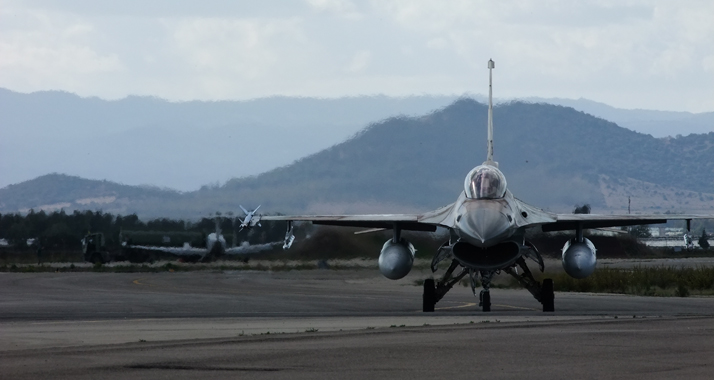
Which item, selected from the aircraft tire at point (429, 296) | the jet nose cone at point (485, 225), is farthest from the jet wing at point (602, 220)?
the aircraft tire at point (429, 296)

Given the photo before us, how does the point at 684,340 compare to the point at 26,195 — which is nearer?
the point at 684,340

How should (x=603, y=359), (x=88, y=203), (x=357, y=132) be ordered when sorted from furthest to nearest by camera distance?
1. (x=88, y=203)
2. (x=357, y=132)
3. (x=603, y=359)

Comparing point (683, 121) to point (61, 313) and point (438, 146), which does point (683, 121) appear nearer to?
point (438, 146)

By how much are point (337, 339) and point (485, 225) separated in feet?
21.4

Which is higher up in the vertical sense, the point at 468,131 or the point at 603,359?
the point at 468,131

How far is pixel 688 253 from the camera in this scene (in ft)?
210

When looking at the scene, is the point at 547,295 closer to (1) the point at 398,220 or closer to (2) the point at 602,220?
(2) the point at 602,220

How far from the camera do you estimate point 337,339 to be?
12453 millimetres

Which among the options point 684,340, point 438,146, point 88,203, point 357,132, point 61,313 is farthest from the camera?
point 88,203

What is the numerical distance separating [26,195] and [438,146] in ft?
70.5

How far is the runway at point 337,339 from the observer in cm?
934

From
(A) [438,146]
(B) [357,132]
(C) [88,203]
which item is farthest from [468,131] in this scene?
(C) [88,203]

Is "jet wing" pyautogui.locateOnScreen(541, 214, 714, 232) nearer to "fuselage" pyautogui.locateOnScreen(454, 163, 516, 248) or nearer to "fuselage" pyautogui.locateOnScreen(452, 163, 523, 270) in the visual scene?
"fuselage" pyautogui.locateOnScreen(452, 163, 523, 270)

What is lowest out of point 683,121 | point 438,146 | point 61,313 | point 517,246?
point 61,313
